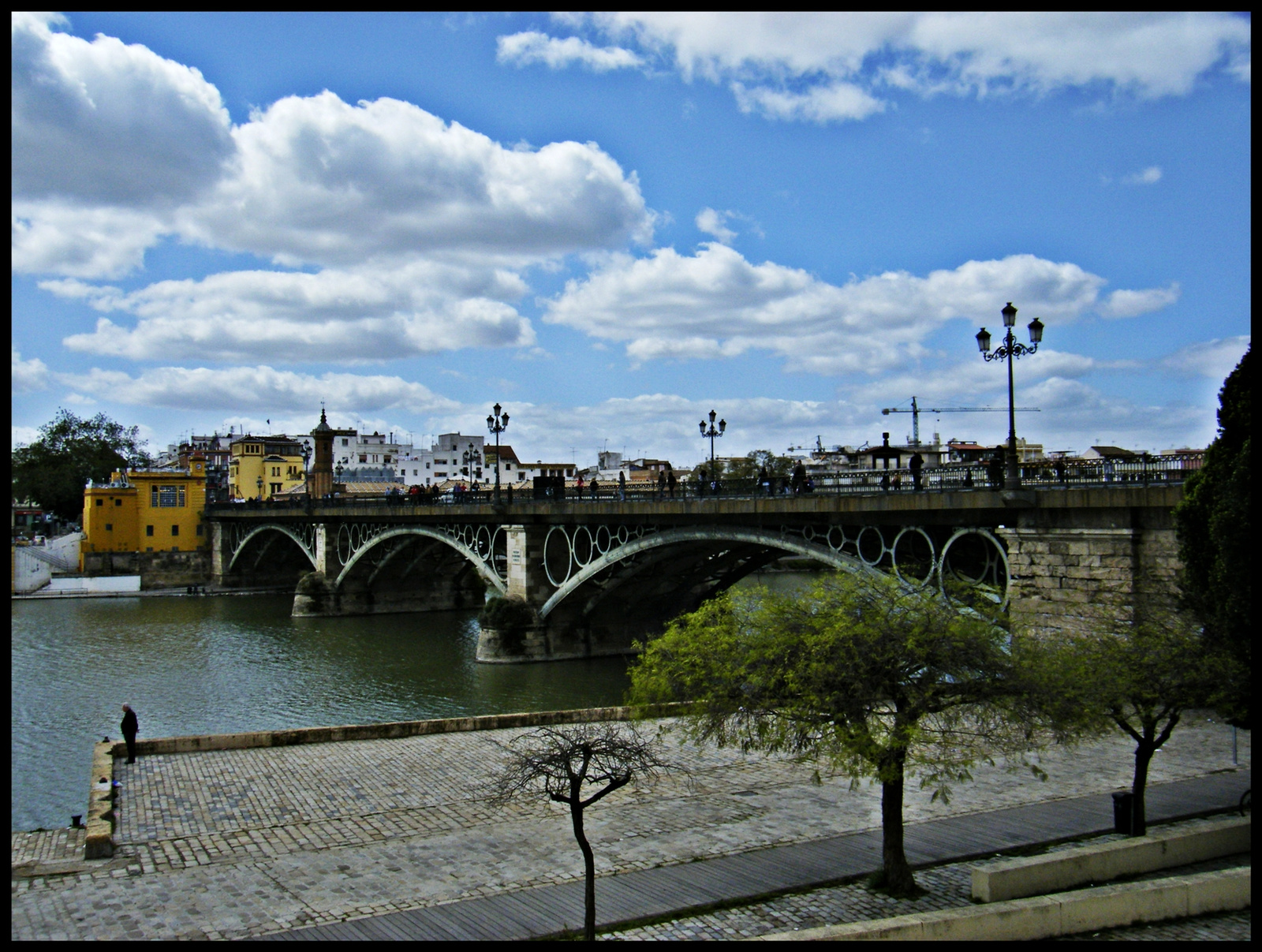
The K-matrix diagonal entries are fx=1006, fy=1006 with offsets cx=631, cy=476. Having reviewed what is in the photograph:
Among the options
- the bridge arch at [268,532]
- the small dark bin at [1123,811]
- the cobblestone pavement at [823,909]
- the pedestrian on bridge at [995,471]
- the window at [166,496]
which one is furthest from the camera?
the window at [166,496]

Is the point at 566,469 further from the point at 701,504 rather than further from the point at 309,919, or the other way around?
the point at 309,919

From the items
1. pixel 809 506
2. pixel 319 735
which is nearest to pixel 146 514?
pixel 319 735

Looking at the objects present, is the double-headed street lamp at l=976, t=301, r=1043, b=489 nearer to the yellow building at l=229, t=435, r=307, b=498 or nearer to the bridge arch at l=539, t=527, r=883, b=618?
the bridge arch at l=539, t=527, r=883, b=618

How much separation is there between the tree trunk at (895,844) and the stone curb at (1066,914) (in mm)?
1576

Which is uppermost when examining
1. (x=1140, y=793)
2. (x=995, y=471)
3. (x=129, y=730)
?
(x=995, y=471)

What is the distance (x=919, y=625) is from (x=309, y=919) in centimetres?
704

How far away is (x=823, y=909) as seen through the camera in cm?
1016

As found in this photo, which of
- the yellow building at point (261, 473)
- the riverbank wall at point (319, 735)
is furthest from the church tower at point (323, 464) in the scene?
the riverbank wall at point (319, 735)

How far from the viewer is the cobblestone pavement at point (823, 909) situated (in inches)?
383

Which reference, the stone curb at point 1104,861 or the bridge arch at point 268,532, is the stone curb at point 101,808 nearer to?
the stone curb at point 1104,861

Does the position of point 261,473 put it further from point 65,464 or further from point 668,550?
point 668,550

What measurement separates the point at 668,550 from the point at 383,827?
1764cm

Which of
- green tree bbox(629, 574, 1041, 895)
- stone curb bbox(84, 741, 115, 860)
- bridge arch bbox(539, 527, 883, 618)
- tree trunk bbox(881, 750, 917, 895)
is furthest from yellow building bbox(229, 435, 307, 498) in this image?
tree trunk bbox(881, 750, 917, 895)

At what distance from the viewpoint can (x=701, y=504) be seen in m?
26.8
